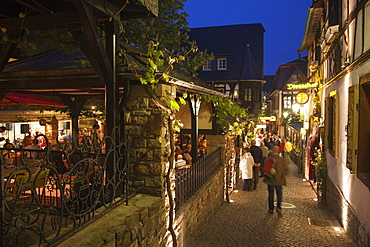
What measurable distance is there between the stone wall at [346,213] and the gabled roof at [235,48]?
65.4ft

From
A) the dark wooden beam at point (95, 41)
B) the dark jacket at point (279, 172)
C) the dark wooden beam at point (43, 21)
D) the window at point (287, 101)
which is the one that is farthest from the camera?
the window at point (287, 101)

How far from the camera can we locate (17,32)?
184 inches

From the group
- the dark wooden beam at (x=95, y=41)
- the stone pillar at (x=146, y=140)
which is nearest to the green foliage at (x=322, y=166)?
the stone pillar at (x=146, y=140)

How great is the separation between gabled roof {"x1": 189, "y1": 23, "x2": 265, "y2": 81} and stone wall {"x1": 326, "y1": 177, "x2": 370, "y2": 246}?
1993cm

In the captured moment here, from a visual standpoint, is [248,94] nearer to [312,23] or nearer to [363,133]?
[312,23]

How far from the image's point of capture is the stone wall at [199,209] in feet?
18.2

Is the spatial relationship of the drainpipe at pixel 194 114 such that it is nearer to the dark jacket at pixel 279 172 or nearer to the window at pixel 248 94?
the dark jacket at pixel 279 172

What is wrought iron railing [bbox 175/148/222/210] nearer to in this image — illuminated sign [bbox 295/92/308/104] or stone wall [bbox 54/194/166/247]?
stone wall [bbox 54/194/166/247]

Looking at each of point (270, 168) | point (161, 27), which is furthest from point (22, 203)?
point (161, 27)

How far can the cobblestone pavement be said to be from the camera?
20.8ft

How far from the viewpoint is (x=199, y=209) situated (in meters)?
6.80

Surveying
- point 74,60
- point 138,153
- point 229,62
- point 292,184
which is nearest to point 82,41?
point 74,60

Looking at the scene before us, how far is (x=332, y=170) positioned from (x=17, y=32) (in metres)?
8.40

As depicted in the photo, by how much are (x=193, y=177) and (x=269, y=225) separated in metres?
2.50
